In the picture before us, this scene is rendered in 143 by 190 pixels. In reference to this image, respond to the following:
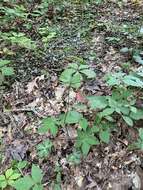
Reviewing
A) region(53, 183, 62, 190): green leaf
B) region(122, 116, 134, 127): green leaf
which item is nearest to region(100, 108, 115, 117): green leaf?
region(122, 116, 134, 127): green leaf

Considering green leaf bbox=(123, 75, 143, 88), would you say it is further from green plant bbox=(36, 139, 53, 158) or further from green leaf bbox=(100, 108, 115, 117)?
green plant bbox=(36, 139, 53, 158)

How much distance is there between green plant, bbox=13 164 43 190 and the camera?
9.25ft

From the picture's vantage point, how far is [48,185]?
10.0 ft

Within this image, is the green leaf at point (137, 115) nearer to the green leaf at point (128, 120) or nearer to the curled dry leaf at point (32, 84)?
the green leaf at point (128, 120)

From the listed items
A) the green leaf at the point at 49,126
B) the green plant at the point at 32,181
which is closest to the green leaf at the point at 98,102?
the green leaf at the point at 49,126

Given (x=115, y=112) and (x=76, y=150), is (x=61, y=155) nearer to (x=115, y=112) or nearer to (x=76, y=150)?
(x=76, y=150)

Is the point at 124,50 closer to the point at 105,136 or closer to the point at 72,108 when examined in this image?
the point at 72,108

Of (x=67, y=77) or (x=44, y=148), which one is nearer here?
(x=67, y=77)

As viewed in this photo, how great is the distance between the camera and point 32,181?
285 cm

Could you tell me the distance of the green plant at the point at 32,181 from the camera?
2818mm

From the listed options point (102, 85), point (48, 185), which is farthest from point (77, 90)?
point (48, 185)

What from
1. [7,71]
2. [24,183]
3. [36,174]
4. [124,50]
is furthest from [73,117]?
[124,50]

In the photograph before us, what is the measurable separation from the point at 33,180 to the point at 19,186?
0.40ft

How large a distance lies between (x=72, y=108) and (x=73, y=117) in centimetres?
33
